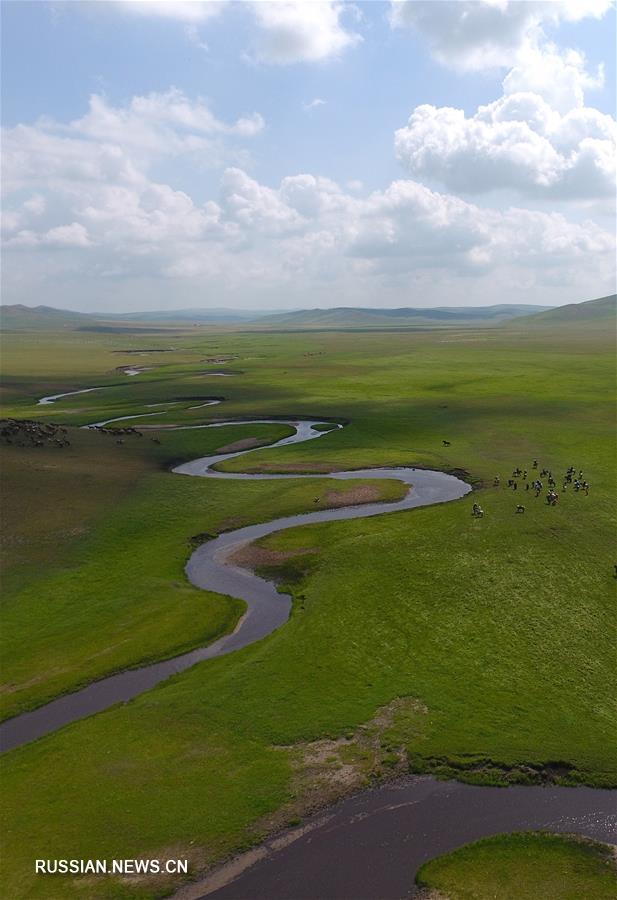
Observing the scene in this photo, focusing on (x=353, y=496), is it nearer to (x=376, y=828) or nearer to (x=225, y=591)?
(x=225, y=591)

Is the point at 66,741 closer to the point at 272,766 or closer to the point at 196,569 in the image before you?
the point at 272,766

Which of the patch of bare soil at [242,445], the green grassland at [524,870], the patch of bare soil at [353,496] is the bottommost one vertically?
the green grassland at [524,870]

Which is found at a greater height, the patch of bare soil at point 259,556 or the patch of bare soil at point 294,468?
the patch of bare soil at point 294,468

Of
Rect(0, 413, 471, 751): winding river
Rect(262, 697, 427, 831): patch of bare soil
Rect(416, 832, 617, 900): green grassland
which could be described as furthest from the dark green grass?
Rect(416, 832, 617, 900): green grassland

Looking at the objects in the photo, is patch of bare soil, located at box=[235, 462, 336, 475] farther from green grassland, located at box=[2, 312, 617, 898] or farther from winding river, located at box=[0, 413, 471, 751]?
winding river, located at box=[0, 413, 471, 751]

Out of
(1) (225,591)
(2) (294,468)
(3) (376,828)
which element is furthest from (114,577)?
(2) (294,468)

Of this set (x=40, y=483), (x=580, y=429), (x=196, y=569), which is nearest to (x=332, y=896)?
(x=196, y=569)

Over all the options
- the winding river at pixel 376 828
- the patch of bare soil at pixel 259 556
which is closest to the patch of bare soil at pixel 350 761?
the winding river at pixel 376 828

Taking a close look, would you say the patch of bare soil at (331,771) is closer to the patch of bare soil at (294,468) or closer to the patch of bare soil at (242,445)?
the patch of bare soil at (294,468)
